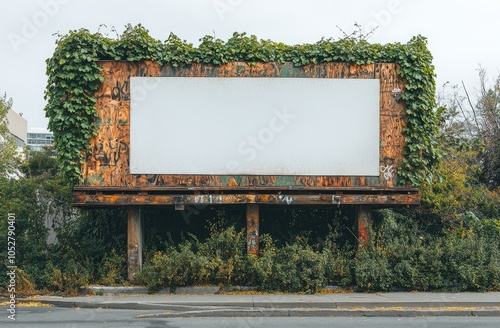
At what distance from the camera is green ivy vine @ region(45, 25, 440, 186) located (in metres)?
15.8

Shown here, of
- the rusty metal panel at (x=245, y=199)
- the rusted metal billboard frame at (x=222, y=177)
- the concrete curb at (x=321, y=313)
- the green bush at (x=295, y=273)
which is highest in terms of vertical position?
the rusted metal billboard frame at (x=222, y=177)

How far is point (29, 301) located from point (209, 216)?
537cm

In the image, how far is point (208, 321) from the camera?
12.2 m

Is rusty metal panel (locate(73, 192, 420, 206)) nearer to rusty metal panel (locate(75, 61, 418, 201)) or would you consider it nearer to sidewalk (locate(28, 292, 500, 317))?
rusty metal panel (locate(75, 61, 418, 201))

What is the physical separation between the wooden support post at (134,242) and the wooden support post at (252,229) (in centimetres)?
281

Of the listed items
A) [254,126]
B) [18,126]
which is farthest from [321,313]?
[18,126]

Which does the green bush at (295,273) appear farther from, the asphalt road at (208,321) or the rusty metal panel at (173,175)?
the asphalt road at (208,321)

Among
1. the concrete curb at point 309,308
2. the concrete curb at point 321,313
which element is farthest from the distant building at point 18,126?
the concrete curb at point 321,313

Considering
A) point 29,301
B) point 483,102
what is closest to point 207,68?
point 29,301

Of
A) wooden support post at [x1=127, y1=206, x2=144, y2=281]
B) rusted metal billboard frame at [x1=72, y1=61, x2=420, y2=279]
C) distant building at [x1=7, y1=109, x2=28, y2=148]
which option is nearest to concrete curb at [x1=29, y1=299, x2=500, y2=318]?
wooden support post at [x1=127, y1=206, x2=144, y2=281]

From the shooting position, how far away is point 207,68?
16.2 meters

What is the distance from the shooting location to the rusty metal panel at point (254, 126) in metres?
16.0

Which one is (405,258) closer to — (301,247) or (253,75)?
(301,247)

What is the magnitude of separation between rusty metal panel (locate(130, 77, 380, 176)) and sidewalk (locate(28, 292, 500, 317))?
10.5 ft
